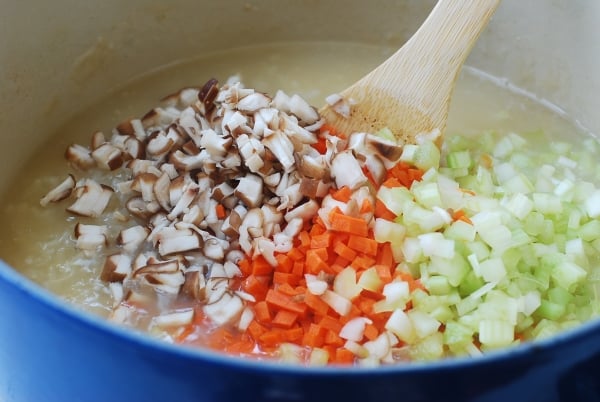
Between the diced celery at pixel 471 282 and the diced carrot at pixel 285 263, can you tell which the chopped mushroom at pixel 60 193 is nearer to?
the diced carrot at pixel 285 263

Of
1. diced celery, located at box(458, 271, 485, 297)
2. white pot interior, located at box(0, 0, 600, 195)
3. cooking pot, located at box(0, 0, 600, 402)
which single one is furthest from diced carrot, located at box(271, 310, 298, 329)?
white pot interior, located at box(0, 0, 600, 195)

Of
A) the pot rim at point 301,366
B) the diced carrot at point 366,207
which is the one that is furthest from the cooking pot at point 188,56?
the diced carrot at point 366,207

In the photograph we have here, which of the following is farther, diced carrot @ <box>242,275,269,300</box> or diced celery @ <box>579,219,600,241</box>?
diced celery @ <box>579,219,600,241</box>

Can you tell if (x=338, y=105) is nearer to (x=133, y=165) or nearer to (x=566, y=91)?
(x=133, y=165)

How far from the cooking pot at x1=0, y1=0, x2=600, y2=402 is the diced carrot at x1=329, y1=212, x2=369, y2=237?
1.92 ft

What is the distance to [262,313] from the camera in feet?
4.95

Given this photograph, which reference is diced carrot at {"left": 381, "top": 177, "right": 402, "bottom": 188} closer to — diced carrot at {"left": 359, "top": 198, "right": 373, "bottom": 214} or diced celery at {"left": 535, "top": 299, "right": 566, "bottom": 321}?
diced carrot at {"left": 359, "top": 198, "right": 373, "bottom": 214}

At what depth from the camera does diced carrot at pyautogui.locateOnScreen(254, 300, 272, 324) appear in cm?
151

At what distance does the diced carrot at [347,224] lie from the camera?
1548 millimetres

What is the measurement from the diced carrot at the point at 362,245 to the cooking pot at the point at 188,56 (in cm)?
56

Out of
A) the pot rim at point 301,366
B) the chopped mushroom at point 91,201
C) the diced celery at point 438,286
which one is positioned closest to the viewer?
the pot rim at point 301,366

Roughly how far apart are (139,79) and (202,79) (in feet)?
0.59

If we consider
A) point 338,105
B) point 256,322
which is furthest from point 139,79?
point 256,322

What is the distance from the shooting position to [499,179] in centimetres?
182
